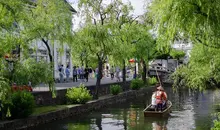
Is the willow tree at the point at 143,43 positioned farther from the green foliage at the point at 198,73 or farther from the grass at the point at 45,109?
the green foliage at the point at 198,73

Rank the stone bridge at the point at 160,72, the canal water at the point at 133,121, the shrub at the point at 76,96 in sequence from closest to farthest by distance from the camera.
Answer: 1. the canal water at the point at 133,121
2. the shrub at the point at 76,96
3. the stone bridge at the point at 160,72

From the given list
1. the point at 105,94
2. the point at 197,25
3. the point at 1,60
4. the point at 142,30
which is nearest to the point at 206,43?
the point at 197,25

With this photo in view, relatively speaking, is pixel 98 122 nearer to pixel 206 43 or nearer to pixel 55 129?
pixel 55 129

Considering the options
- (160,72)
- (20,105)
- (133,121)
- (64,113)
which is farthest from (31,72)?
(160,72)

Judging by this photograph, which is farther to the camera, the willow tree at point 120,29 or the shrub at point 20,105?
the willow tree at point 120,29

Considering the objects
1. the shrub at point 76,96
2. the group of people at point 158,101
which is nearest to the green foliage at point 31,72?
the shrub at point 76,96

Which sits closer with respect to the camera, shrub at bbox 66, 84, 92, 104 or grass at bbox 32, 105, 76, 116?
grass at bbox 32, 105, 76, 116

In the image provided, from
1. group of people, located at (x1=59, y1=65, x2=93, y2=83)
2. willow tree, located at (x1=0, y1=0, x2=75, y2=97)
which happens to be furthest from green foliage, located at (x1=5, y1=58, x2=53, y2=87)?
group of people, located at (x1=59, y1=65, x2=93, y2=83)

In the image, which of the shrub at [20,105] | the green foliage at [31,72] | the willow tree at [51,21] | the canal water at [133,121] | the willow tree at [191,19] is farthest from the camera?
the willow tree at [51,21]

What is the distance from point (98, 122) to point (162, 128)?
154 inches

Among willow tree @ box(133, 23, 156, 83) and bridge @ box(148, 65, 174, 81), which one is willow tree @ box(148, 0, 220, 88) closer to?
willow tree @ box(133, 23, 156, 83)

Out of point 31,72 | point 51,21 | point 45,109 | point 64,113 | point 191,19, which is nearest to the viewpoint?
point 191,19

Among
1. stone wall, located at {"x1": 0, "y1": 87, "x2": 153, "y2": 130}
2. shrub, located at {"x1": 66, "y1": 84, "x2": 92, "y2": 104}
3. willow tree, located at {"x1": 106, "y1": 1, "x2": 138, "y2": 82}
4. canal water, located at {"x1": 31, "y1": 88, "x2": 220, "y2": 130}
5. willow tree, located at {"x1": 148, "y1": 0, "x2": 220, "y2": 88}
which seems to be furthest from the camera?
willow tree, located at {"x1": 106, "y1": 1, "x2": 138, "y2": 82}

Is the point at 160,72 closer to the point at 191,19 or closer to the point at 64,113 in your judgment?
the point at 64,113
